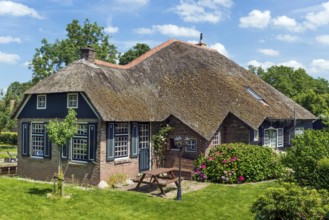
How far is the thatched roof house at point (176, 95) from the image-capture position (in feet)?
56.2

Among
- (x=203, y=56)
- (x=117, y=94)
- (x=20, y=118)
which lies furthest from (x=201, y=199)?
(x=203, y=56)

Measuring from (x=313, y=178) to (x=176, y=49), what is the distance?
57.9ft

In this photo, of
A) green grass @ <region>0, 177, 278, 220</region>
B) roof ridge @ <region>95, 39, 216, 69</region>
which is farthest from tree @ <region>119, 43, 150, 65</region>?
green grass @ <region>0, 177, 278, 220</region>

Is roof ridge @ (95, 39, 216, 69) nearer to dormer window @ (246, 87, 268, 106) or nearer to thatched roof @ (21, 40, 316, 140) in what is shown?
thatched roof @ (21, 40, 316, 140)

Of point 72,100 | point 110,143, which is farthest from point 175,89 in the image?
point 72,100

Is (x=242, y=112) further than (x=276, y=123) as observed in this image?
No

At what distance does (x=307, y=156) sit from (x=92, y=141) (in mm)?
9646

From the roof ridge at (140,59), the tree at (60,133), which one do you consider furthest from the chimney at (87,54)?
the tree at (60,133)

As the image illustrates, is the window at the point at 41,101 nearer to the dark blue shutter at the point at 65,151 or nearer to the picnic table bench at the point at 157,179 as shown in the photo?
the dark blue shutter at the point at 65,151

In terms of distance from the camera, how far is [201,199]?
13359mm

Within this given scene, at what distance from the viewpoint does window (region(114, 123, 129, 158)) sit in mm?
16938

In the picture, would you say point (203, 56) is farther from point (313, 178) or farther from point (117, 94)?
point (313, 178)

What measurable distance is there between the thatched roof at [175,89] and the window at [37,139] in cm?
190

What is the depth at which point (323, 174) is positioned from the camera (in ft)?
32.1
